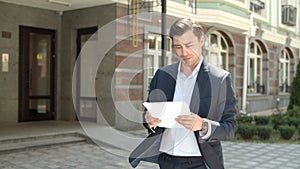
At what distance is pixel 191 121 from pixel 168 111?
11 centimetres

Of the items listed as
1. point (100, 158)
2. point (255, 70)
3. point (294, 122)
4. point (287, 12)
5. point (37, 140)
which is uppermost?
point (287, 12)

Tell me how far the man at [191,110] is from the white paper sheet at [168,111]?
0.07 ft

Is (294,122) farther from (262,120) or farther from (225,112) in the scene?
(225,112)

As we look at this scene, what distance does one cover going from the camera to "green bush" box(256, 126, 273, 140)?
714cm

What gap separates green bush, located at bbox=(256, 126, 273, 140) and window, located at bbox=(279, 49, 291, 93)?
9.48 meters

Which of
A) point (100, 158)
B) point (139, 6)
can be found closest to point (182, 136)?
point (100, 158)

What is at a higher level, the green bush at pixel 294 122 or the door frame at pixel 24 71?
the door frame at pixel 24 71

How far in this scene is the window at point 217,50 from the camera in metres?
11.2

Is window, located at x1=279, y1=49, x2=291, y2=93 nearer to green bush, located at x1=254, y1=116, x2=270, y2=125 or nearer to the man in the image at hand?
green bush, located at x1=254, y1=116, x2=270, y2=125

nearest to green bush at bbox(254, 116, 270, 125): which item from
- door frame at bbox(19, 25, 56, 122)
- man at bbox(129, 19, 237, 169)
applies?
door frame at bbox(19, 25, 56, 122)

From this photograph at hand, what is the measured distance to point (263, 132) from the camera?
7.15 m

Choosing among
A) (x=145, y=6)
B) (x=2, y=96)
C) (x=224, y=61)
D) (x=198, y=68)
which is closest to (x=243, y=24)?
(x=224, y=61)

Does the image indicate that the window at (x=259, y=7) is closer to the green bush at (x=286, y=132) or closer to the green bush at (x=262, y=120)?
the green bush at (x=262, y=120)

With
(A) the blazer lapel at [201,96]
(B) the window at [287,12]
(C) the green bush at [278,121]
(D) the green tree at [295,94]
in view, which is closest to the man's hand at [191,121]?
(A) the blazer lapel at [201,96]
